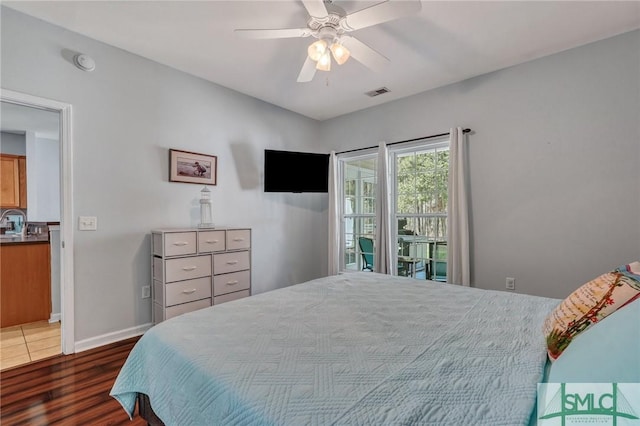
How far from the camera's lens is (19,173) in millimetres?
4621

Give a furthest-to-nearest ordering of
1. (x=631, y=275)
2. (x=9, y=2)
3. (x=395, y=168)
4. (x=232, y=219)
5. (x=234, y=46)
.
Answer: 1. (x=395, y=168)
2. (x=232, y=219)
3. (x=234, y=46)
4. (x=9, y=2)
5. (x=631, y=275)

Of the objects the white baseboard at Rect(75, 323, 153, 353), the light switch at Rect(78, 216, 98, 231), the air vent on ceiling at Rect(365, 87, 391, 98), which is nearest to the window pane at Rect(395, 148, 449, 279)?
the air vent on ceiling at Rect(365, 87, 391, 98)

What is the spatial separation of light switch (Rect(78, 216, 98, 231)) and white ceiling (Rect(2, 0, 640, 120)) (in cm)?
135

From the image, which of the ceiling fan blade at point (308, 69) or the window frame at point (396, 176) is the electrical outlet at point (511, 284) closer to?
the window frame at point (396, 176)

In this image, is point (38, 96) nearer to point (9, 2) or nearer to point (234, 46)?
point (9, 2)

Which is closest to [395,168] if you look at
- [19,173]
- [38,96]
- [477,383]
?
[477,383]

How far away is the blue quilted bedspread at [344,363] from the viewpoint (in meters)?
0.81

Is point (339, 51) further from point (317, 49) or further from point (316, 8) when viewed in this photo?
point (316, 8)

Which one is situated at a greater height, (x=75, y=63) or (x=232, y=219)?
(x=75, y=63)

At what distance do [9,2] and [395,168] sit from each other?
12.3 ft

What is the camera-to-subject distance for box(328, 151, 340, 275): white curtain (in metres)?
4.27

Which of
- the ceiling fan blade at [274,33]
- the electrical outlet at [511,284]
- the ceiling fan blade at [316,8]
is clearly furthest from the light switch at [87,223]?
the electrical outlet at [511,284]

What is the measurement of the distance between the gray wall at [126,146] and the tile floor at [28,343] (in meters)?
0.36

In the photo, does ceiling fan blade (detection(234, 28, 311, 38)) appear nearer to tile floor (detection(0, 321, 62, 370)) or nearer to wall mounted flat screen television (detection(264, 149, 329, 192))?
wall mounted flat screen television (detection(264, 149, 329, 192))
